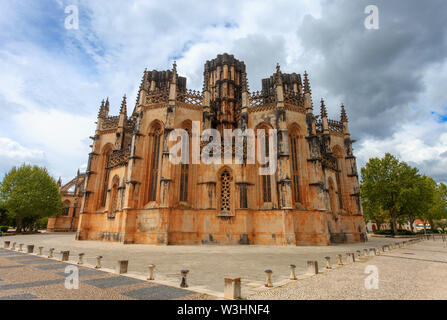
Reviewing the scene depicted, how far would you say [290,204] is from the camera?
2034 centimetres

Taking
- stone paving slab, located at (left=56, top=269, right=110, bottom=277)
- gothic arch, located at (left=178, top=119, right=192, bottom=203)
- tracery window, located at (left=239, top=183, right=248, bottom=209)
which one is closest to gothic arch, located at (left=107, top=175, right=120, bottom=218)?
gothic arch, located at (left=178, top=119, right=192, bottom=203)

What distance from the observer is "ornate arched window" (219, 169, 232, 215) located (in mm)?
22188

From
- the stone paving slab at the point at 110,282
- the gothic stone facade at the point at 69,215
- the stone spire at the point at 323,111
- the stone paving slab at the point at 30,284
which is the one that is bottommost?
the stone paving slab at the point at 110,282

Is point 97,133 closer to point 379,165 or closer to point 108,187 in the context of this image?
point 108,187

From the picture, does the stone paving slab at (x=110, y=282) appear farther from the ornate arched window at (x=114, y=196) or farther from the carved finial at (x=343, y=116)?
the carved finial at (x=343, y=116)

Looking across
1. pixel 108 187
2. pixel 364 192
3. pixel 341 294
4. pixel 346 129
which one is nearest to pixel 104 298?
pixel 341 294

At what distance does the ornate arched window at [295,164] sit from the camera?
74.2ft

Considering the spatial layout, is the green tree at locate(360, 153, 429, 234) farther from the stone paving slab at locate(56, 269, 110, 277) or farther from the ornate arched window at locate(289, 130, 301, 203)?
the stone paving slab at locate(56, 269, 110, 277)

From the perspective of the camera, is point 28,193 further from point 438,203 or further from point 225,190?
point 438,203

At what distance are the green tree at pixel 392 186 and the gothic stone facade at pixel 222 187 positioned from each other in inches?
472

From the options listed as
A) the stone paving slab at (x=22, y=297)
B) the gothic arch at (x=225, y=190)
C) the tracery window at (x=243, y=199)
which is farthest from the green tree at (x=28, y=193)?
the stone paving slab at (x=22, y=297)

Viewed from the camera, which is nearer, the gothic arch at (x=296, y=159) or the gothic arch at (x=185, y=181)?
the gothic arch at (x=185, y=181)

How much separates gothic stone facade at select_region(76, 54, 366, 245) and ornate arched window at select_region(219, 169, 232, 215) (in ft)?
0.31

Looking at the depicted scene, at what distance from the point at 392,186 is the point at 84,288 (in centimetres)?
4273
